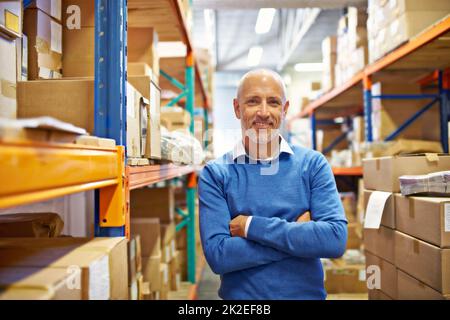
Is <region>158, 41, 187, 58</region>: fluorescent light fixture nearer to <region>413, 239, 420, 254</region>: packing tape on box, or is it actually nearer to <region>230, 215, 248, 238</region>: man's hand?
<region>230, 215, 248, 238</region>: man's hand

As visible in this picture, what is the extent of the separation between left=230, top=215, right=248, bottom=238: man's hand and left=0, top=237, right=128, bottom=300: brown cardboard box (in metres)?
0.50

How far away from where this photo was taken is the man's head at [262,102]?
1813mm

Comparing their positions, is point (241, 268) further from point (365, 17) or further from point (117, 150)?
point (365, 17)

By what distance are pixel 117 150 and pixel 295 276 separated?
939mm

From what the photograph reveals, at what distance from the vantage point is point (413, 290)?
2.15 metres

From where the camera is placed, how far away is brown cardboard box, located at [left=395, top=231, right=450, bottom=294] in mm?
1843

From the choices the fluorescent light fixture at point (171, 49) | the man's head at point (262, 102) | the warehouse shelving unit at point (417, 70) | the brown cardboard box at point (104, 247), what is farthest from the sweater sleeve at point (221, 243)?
the fluorescent light fixture at point (171, 49)

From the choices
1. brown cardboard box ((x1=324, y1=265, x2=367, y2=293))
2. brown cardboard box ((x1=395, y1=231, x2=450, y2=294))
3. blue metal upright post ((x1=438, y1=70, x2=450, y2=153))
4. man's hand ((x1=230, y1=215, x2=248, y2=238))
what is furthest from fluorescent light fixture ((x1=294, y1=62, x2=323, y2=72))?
man's hand ((x1=230, y1=215, x2=248, y2=238))

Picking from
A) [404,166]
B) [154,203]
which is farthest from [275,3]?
[404,166]

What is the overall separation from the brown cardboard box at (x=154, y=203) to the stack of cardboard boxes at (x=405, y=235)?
1.80 meters

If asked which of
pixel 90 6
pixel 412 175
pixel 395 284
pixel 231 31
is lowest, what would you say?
pixel 395 284
